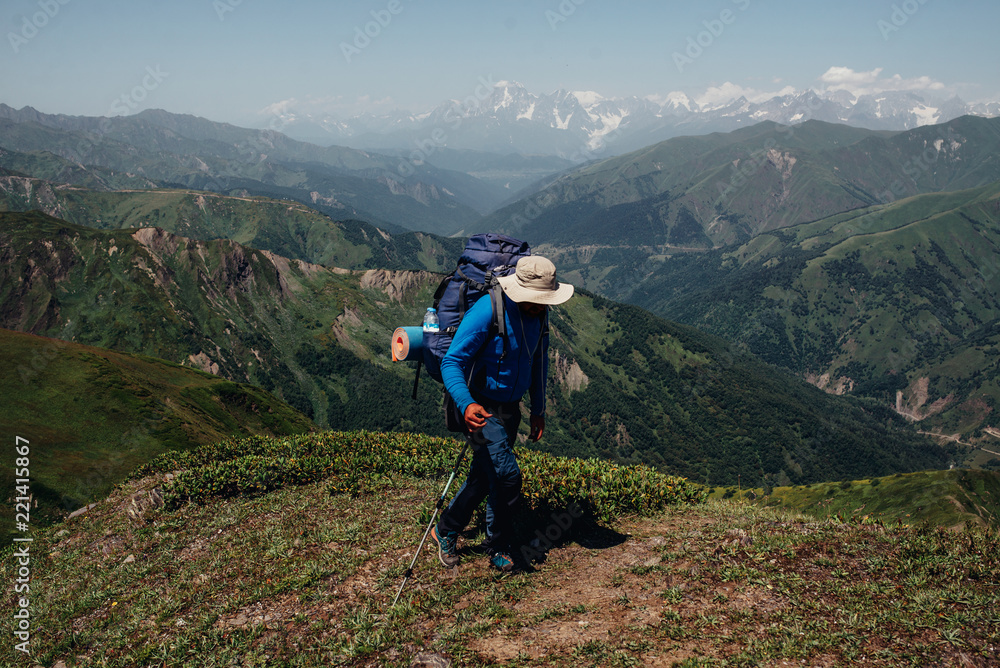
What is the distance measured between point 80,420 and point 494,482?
36.0m

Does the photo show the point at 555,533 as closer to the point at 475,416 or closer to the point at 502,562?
the point at 502,562

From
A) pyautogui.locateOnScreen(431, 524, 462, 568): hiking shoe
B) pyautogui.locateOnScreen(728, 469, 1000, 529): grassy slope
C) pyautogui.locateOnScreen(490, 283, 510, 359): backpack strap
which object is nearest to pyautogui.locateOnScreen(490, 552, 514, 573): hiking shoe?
pyautogui.locateOnScreen(431, 524, 462, 568): hiking shoe

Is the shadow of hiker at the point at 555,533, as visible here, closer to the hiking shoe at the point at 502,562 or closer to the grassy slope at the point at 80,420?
the hiking shoe at the point at 502,562

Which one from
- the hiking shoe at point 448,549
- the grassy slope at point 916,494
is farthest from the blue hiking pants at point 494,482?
the grassy slope at point 916,494

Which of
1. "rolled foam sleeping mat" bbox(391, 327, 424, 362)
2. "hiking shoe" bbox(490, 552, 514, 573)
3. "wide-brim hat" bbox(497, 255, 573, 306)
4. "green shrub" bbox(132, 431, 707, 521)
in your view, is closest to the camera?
"wide-brim hat" bbox(497, 255, 573, 306)

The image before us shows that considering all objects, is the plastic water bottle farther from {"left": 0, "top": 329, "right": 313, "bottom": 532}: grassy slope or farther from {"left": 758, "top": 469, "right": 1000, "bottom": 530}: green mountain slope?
{"left": 758, "top": 469, "right": 1000, "bottom": 530}: green mountain slope

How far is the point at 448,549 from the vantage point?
950 centimetres

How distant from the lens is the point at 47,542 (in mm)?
13383

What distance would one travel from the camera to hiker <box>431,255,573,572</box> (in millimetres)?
8555

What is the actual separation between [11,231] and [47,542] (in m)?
195

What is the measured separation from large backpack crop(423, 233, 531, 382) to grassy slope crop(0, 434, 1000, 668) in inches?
154

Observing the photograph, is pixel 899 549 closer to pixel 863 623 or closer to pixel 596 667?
pixel 863 623

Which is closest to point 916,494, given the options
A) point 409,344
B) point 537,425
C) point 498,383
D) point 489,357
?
point 537,425

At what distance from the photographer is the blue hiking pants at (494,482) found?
A: 8.77 metres
